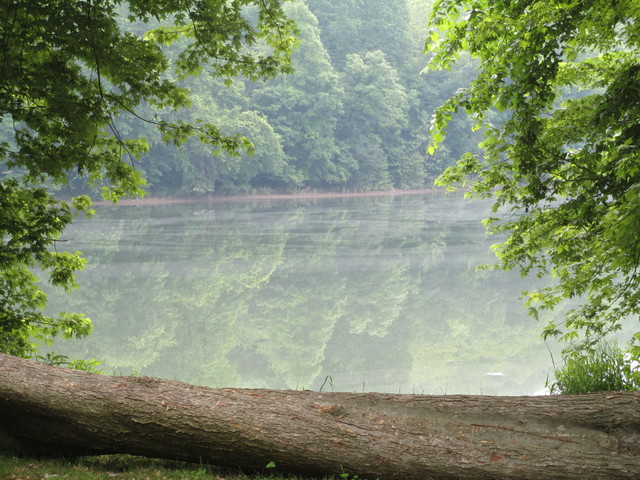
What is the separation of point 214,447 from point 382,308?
14.5m

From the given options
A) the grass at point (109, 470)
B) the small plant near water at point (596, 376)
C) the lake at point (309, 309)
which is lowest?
the grass at point (109, 470)

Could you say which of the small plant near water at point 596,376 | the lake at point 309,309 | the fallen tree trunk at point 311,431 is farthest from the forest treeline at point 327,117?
the fallen tree trunk at point 311,431

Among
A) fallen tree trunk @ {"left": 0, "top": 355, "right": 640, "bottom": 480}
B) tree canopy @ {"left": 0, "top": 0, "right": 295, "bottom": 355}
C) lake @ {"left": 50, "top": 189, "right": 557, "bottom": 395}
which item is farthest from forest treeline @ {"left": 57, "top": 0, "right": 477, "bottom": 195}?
fallen tree trunk @ {"left": 0, "top": 355, "right": 640, "bottom": 480}

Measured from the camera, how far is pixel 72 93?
258 inches

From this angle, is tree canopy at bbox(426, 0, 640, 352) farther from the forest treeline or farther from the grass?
the forest treeline

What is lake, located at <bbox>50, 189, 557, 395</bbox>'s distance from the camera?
13.3m

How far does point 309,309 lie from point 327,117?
48098mm

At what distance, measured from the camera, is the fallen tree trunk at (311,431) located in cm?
453

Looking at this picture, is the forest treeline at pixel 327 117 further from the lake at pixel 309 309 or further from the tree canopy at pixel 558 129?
the tree canopy at pixel 558 129

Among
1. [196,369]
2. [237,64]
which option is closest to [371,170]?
[196,369]

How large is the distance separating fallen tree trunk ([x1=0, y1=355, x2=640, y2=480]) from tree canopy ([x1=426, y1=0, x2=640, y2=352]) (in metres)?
1.40

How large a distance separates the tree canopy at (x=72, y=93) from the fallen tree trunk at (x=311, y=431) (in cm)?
242

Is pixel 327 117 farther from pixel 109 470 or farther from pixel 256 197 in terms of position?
pixel 109 470

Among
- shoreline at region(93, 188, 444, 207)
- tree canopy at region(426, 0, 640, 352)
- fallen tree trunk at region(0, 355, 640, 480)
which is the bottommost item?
fallen tree trunk at region(0, 355, 640, 480)
